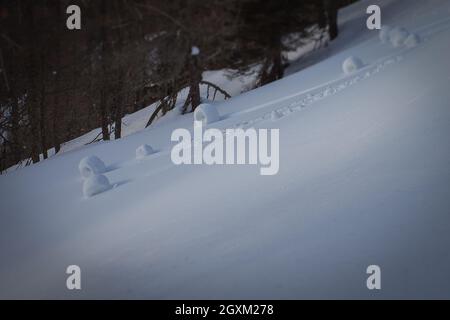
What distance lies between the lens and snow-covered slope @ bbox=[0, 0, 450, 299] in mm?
2471

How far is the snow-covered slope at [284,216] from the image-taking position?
2471mm

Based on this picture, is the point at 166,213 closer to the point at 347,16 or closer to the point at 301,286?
the point at 301,286

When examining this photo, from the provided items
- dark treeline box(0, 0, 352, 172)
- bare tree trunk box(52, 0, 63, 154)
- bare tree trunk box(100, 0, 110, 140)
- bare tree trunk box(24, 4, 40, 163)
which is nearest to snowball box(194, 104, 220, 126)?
dark treeline box(0, 0, 352, 172)

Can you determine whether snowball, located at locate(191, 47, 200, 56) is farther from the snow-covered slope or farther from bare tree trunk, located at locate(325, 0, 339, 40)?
bare tree trunk, located at locate(325, 0, 339, 40)

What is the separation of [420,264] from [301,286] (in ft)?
2.28

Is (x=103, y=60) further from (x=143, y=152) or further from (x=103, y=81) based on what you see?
(x=143, y=152)

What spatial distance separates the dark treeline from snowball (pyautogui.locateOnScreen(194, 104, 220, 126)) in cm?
255

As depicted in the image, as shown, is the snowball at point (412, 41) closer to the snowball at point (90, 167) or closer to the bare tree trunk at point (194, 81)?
the bare tree trunk at point (194, 81)

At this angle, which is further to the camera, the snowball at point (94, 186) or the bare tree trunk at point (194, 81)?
the bare tree trunk at point (194, 81)

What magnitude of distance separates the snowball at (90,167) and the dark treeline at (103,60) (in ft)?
11.5

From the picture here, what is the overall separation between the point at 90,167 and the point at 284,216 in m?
3.17

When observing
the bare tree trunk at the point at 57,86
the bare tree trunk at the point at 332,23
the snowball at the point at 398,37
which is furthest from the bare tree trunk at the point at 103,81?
the bare tree trunk at the point at 332,23

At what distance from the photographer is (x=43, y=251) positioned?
3.50m

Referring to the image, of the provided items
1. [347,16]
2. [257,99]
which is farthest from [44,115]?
[347,16]
